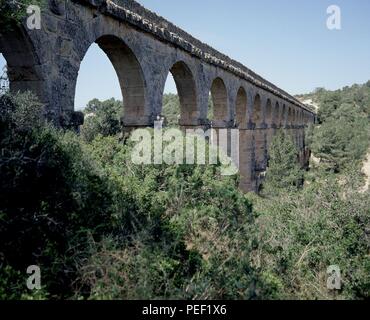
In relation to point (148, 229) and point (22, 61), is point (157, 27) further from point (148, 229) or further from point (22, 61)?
point (148, 229)

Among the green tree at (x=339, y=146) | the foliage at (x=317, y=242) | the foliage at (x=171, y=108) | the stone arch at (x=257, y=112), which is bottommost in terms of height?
the foliage at (x=317, y=242)

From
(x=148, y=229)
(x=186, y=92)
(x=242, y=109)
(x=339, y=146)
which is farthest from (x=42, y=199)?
(x=339, y=146)

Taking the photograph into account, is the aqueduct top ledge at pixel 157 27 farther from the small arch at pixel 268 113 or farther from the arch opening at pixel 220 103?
the small arch at pixel 268 113

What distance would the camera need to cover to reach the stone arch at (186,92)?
370 inches

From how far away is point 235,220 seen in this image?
519 cm

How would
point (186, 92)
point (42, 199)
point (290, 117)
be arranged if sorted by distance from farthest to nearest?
point (290, 117), point (186, 92), point (42, 199)

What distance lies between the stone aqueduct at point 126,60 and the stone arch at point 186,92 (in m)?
0.03

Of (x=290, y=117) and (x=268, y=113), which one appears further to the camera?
(x=290, y=117)

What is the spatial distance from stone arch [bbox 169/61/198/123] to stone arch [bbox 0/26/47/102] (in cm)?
486

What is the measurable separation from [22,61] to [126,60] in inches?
95.9

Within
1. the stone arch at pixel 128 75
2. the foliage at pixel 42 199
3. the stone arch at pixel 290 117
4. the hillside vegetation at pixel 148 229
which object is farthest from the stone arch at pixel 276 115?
the foliage at pixel 42 199

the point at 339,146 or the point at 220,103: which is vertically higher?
the point at 220,103

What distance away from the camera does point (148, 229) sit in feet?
12.7

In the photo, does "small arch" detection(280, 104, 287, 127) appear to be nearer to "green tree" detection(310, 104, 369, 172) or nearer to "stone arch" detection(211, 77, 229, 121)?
"green tree" detection(310, 104, 369, 172)
